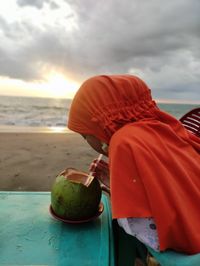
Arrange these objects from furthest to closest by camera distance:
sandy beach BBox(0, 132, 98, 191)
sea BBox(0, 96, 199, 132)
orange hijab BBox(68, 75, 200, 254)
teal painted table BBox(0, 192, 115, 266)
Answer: sea BBox(0, 96, 199, 132)
sandy beach BBox(0, 132, 98, 191)
teal painted table BBox(0, 192, 115, 266)
orange hijab BBox(68, 75, 200, 254)

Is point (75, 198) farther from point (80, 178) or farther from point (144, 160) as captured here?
point (144, 160)

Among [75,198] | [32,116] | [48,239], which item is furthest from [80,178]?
[32,116]

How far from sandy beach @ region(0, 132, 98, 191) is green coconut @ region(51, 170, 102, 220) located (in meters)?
2.28

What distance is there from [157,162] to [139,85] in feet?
1.25

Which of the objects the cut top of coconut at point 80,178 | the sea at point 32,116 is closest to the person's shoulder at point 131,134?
the cut top of coconut at point 80,178

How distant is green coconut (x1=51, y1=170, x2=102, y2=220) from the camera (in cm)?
128

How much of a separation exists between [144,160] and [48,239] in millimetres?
500

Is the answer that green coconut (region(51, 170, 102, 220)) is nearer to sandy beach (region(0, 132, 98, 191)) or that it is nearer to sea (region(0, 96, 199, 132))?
sandy beach (region(0, 132, 98, 191))

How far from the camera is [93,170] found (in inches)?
55.9

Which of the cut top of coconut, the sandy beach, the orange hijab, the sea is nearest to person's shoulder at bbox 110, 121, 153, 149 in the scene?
the orange hijab

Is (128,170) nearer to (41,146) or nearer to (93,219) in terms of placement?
(93,219)

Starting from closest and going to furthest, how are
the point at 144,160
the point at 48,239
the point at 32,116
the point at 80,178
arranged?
the point at 144,160 < the point at 48,239 < the point at 80,178 < the point at 32,116

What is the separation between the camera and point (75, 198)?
1285 mm

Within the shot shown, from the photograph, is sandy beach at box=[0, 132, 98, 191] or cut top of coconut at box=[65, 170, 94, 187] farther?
sandy beach at box=[0, 132, 98, 191]
